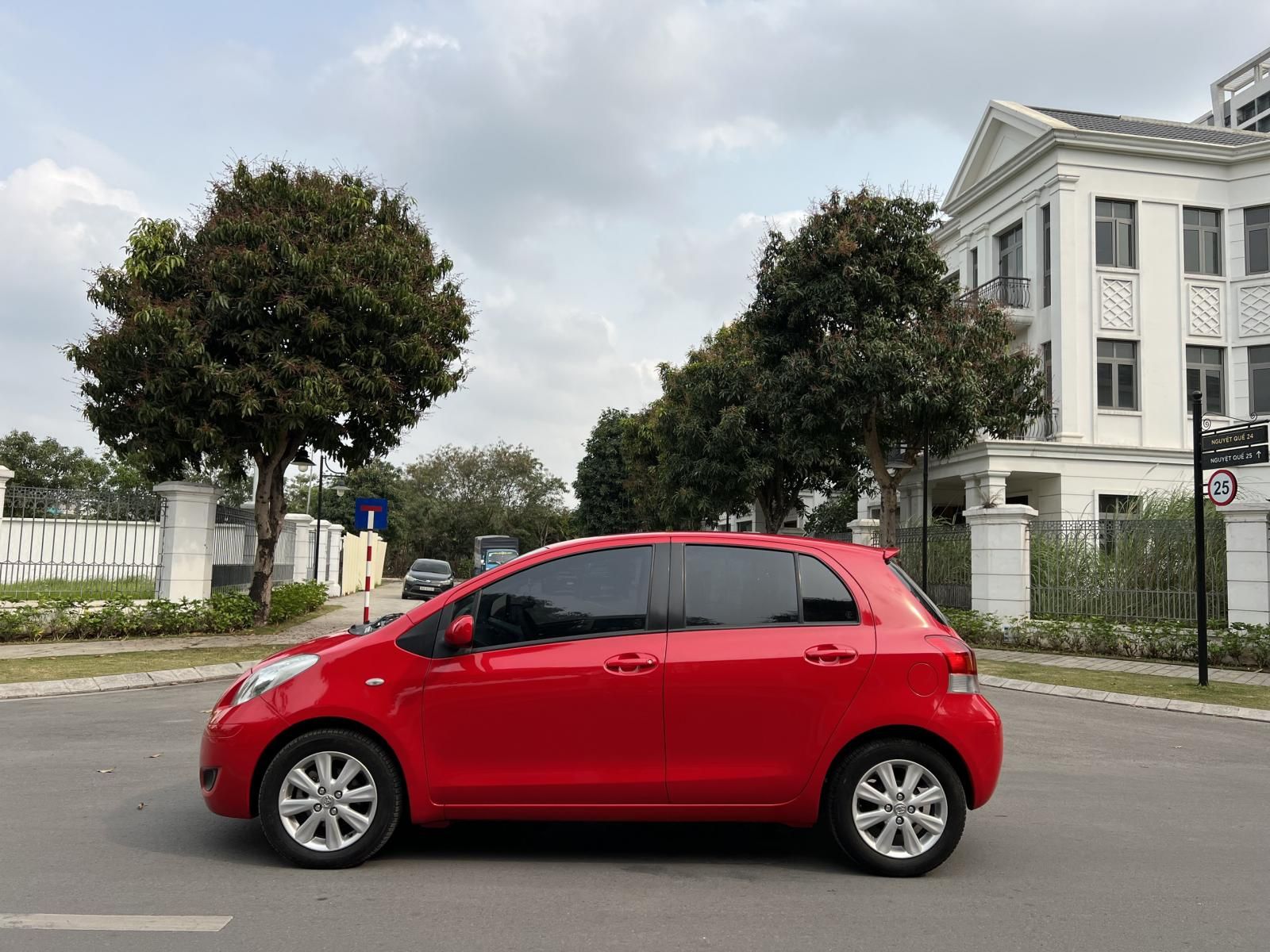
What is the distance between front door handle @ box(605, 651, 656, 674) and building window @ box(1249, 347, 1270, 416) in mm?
25823

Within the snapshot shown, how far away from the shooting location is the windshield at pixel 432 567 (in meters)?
37.9

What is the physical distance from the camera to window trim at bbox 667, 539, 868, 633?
512 cm

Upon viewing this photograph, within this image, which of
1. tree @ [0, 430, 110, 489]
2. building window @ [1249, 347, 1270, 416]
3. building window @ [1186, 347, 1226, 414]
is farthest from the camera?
tree @ [0, 430, 110, 489]

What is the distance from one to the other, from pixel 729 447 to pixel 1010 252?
31.0 ft

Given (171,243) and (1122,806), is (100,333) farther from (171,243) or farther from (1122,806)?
(1122,806)

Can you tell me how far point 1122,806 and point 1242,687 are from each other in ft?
25.8

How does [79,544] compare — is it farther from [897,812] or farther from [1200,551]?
[1200,551]

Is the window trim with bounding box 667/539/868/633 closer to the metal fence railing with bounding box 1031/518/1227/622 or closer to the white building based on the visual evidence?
the metal fence railing with bounding box 1031/518/1227/622

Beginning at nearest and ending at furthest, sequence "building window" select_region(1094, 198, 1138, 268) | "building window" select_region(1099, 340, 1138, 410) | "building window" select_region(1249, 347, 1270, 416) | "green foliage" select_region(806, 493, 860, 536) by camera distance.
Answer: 1. "building window" select_region(1249, 347, 1270, 416)
2. "building window" select_region(1099, 340, 1138, 410)
3. "building window" select_region(1094, 198, 1138, 268)
4. "green foliage" select_region(806, 493, 860, 536)

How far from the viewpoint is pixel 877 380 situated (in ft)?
66.5

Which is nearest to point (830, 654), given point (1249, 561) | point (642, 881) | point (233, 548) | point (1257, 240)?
point (642, 881)

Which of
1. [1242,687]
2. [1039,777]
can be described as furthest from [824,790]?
[1242,687]

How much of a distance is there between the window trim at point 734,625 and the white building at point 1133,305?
2098 centimetres

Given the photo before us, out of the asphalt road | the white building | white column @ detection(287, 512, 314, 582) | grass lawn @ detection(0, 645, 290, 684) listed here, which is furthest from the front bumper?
white column @ detection(287, 512, 314, 582)
